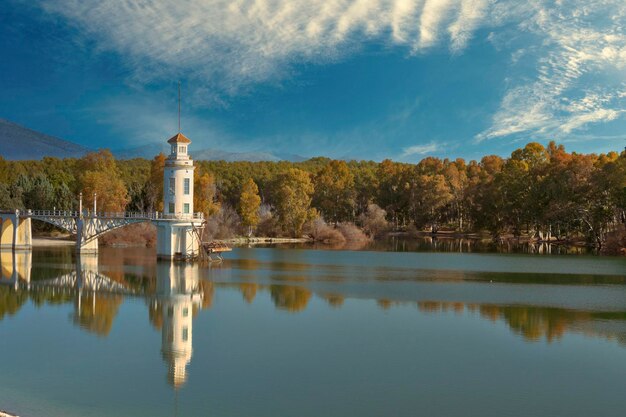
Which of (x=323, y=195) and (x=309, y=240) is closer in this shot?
(x=309, y=240)

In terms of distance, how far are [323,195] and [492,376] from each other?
92.8 metres

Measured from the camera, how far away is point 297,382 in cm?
1767

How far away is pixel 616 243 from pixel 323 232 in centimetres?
3941

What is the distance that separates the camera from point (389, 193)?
4523 inches

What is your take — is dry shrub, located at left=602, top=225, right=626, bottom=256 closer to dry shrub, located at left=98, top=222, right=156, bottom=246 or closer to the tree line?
the tree line

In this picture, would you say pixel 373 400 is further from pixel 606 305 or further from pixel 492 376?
pixel 606 305

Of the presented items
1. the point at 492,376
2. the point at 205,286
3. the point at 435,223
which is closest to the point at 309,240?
the point at 435,223

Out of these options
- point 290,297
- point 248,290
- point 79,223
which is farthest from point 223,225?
point 290,297

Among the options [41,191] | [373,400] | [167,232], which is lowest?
[373,400]

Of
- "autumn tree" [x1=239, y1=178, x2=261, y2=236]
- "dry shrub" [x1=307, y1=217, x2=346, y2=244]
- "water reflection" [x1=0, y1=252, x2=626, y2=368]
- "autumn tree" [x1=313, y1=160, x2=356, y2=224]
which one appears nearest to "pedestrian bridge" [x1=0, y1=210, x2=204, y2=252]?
"water reflection" [x1=0, y1=252, x2=626, y2=368]

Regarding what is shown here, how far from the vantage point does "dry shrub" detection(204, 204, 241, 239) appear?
8007cm

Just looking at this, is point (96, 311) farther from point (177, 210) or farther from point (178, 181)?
point (178, 181)

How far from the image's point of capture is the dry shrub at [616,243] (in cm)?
6744

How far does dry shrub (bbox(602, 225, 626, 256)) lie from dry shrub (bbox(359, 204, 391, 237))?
38870 millimetres
